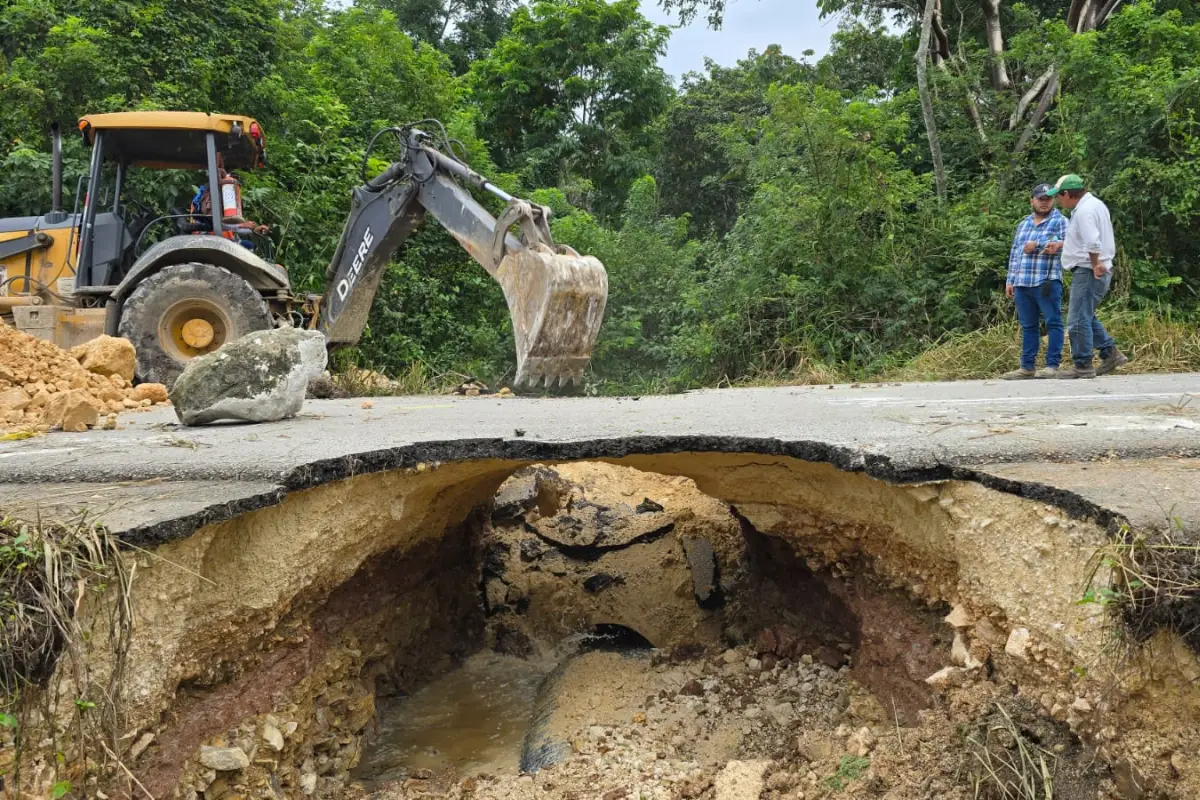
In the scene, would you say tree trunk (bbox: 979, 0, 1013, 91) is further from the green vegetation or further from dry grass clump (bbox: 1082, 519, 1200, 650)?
dry grass clump (bbox: 1082, 519, 1200, 650)

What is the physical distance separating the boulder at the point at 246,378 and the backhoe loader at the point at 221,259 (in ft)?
6.84

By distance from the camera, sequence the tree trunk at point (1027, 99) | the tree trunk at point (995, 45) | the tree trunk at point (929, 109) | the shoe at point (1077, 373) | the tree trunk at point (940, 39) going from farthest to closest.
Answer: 1. the tree trunk at point (940, 39)
2. the tree trunk at point (995, 45)
3. the tree trunk at point (1027, 99)
4. the tree trunk at point (929, 109)
5. the shoe at point (1077, 373)

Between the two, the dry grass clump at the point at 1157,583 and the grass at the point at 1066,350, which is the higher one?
the grass at the point at 1066,350

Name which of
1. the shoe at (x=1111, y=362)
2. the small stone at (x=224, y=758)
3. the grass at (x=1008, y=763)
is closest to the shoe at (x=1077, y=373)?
the shoe at (x=1111, y=362)

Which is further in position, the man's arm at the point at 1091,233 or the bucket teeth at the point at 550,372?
the bucket teeth at the point at 550,372

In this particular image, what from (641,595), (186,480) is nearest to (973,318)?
(641,595)

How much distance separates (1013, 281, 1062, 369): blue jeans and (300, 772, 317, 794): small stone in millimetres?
5841

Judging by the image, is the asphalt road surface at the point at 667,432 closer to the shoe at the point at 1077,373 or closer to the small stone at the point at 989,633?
the small stone at the point at 989,633

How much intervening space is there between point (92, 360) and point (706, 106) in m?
13.7

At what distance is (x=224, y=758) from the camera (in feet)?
7.95

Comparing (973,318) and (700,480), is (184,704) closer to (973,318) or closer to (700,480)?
(700,480)

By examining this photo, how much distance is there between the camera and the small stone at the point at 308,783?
2.79m

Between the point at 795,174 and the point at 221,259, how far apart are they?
6.13 meters

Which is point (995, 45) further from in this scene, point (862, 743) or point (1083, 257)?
point (862, 743)
